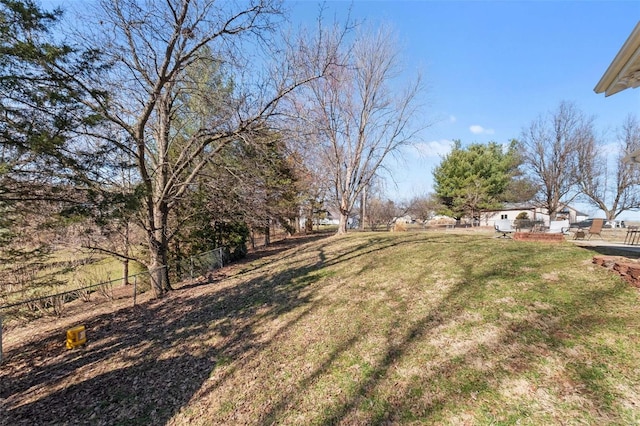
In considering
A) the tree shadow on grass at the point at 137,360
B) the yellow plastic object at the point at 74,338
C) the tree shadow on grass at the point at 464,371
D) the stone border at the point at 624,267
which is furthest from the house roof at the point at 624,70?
the yellow plastic object at the point at 74,338

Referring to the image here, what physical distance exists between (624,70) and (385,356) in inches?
200

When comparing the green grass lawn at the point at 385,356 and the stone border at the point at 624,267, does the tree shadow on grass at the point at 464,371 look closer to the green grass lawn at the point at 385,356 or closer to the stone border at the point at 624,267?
the green grass lawn at the point at 385,356

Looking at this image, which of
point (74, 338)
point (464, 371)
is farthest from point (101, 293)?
point (464, 371)

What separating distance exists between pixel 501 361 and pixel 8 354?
7.82 metres

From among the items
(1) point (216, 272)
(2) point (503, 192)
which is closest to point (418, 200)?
(2) point (503, 192)

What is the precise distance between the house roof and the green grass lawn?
2857 millimetres

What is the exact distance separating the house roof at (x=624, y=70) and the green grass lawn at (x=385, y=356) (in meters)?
2.86

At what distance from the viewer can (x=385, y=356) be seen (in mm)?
3348

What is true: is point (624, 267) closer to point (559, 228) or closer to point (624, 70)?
point (624, 70)

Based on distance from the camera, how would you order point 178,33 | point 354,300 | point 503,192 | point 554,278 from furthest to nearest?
point 503,192, point 178,33, point 354,300, point 554,278

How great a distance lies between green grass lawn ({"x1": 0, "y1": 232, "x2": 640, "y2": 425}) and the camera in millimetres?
2493

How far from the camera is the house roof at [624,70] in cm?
339

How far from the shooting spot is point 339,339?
12.7 ft

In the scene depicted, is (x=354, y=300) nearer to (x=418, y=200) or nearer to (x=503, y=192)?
(x=503, y=192)
